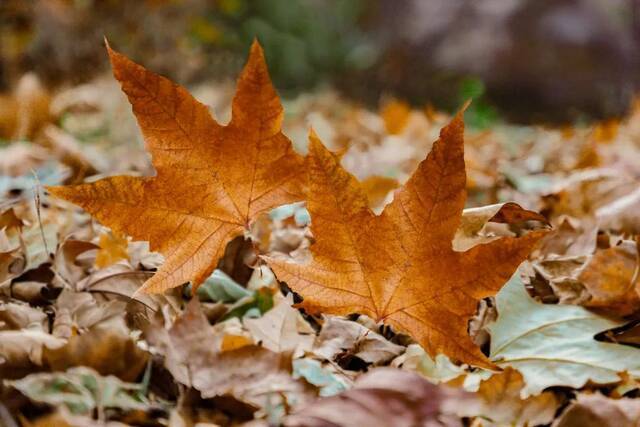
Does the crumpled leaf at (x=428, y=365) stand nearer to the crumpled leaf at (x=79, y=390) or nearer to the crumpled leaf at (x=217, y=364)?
the crumpled leaf at (x=217, y=364)

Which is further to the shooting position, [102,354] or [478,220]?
[478,220]

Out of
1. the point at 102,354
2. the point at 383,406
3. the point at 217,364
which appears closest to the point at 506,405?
the point at 383,406

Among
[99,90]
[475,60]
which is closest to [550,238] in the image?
[99,90]

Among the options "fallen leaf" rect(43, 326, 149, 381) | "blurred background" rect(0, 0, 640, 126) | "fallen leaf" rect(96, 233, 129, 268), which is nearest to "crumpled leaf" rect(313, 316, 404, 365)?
"fallen leaf" rect(43, 326, 149, 381)

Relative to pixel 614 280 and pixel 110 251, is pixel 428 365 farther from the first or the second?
pixel 110 251

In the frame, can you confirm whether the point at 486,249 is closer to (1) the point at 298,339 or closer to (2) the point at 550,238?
(1) the point at 298,339

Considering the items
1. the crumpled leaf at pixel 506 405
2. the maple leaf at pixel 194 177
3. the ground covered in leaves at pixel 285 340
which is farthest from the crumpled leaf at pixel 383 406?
the maple leaf at pixel 194 177
